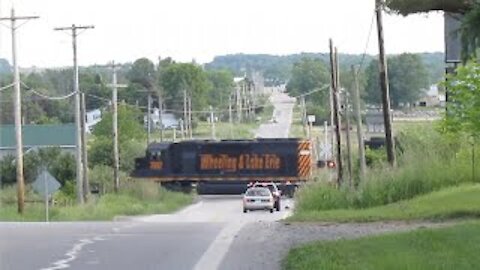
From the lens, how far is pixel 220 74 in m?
185

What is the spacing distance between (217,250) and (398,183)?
18905 mm

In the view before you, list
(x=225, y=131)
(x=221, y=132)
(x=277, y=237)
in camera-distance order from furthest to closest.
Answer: (x=221, y=132) < (x=225, y=131) < (x=277, y=237)

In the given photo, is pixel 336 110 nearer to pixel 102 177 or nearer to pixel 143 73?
pixel 102 177

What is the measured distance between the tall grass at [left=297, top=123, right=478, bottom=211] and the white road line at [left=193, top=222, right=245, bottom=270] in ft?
34.1

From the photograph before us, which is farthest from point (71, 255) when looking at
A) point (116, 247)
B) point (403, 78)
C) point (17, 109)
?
point (403, 78)

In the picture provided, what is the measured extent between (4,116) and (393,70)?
5508 centimetres

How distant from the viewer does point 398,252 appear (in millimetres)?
15508

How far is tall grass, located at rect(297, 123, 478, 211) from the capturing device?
37.2 metres

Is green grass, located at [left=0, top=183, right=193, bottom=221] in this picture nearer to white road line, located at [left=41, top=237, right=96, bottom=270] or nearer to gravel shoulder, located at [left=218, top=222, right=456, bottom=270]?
gravel shoulder, located at [left=218, top=222, right=456, bottom=270]

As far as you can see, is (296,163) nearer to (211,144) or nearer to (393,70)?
(211,144)

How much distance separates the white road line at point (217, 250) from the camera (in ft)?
54.9

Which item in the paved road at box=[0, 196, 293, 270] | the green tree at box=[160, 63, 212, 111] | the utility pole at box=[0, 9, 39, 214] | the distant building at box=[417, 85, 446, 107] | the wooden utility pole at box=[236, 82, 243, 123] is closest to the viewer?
the paved road at box=[0, 196, 293, 270]

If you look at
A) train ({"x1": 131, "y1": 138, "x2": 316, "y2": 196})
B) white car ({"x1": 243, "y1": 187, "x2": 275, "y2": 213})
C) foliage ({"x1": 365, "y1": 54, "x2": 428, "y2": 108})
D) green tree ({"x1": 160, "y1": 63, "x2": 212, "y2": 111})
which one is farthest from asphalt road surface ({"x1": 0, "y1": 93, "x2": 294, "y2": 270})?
green tree ({"x1": 160, "y1": 63, "x2": 212, "y2": 111})

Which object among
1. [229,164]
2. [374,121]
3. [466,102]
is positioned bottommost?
[229,164]
